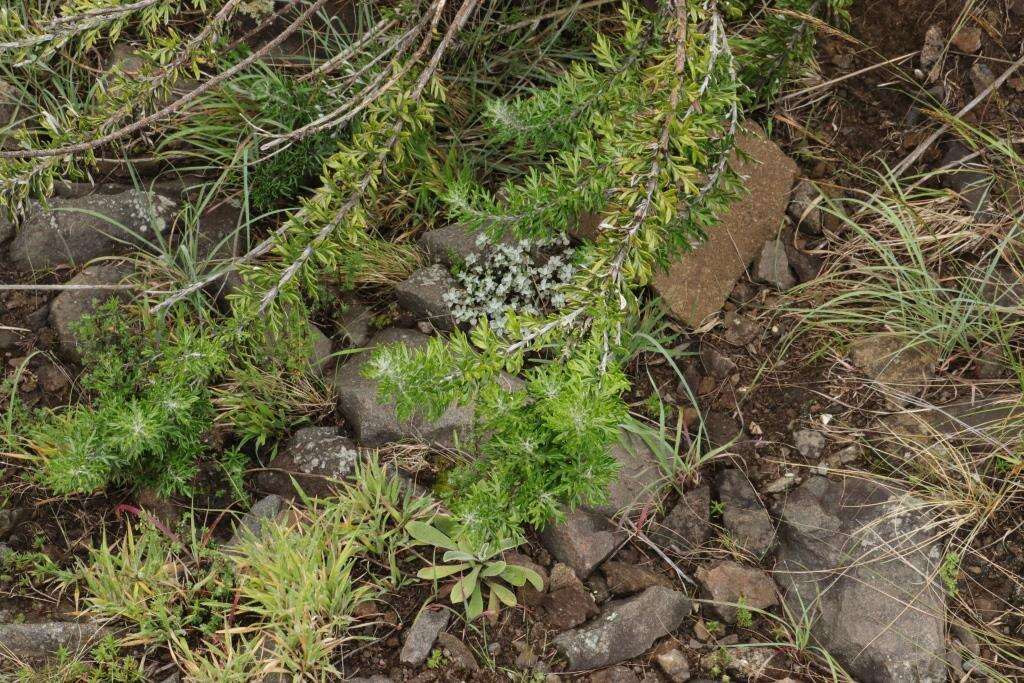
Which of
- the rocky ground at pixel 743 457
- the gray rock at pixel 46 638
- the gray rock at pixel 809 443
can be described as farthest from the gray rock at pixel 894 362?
the gray rock at pixel 46 638

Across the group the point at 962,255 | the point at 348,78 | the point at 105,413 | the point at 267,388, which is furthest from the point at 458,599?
the point at 962,255

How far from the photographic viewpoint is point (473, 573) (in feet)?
9.29

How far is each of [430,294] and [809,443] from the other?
1.62 meters

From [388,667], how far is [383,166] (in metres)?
1.71

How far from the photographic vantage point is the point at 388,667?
110 inches

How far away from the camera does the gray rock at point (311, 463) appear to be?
317cm

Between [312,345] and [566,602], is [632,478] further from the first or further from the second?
[312,345]

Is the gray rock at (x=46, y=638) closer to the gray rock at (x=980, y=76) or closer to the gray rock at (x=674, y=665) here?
the gray rock at (x=674, y=665)

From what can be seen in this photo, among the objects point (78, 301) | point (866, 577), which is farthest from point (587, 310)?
point (78, 301)

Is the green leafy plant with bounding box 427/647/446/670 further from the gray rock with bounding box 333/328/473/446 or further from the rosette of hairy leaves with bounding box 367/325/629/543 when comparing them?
the gray rock with bounding box 333/328/473/446

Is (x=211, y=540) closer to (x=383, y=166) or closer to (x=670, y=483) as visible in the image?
(x=383, y=166)

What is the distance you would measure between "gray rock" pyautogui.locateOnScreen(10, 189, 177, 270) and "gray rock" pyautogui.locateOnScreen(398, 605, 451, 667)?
202 cm

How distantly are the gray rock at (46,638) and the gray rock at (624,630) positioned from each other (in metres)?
1.58

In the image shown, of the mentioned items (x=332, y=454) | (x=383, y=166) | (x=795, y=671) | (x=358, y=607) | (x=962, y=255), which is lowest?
(x=795, y=671)
